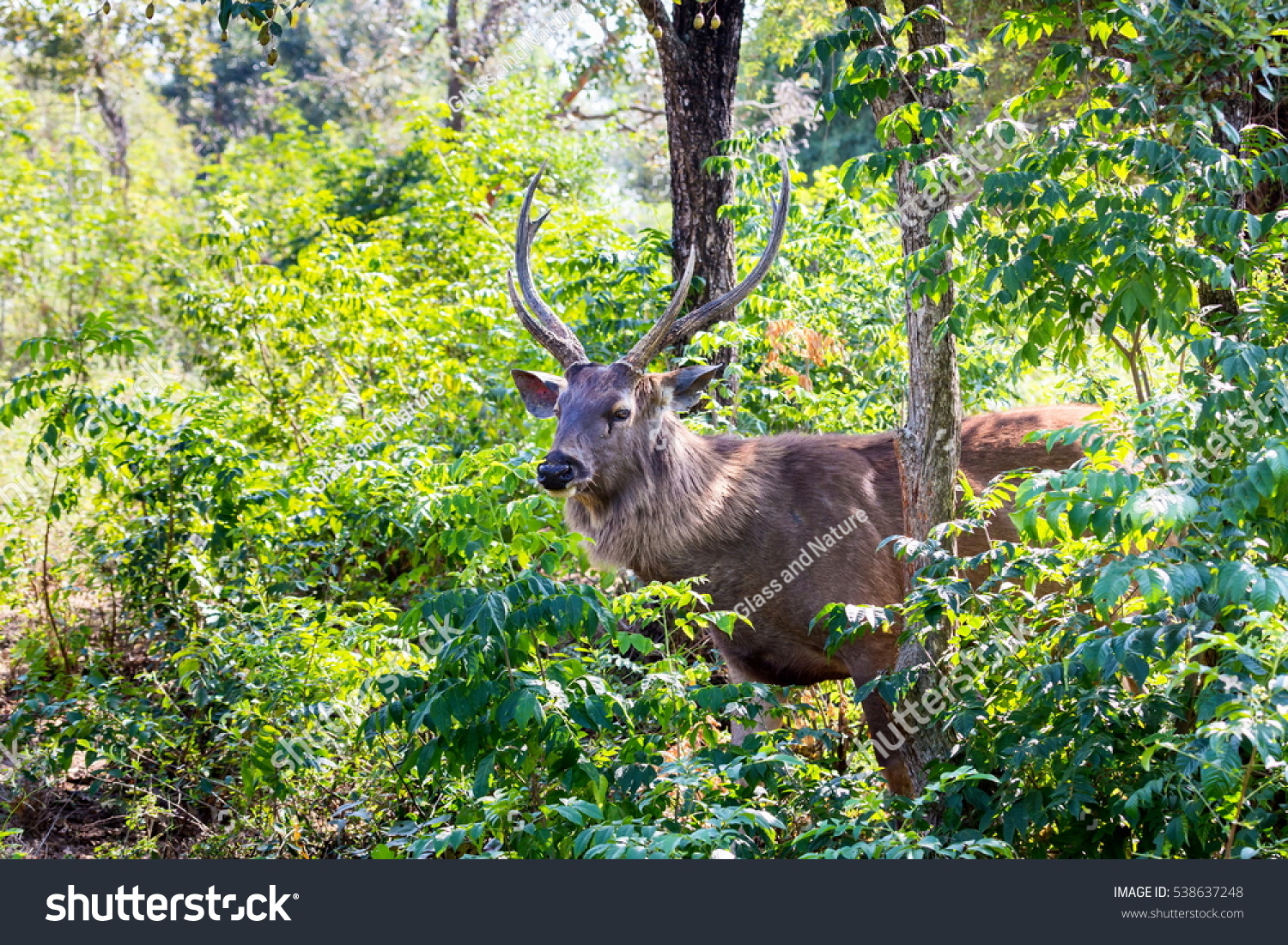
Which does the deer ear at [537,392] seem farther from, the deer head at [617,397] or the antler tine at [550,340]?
the antler tine at [550,340]

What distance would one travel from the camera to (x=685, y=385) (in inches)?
253

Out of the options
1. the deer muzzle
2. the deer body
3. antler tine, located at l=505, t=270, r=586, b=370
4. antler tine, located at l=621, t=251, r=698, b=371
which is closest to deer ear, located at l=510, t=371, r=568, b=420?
antler tine, located at l=505, t=270, r=586, b=370

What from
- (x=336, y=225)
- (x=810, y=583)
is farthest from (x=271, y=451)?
(x=810, y=583)

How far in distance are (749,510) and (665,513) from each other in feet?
1.48

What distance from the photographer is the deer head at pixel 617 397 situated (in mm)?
5957

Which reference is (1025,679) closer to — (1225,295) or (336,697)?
(1225,295)

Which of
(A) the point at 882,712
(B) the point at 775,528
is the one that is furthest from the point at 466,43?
(A) the point at 882,712

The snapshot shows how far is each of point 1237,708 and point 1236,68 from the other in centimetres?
367

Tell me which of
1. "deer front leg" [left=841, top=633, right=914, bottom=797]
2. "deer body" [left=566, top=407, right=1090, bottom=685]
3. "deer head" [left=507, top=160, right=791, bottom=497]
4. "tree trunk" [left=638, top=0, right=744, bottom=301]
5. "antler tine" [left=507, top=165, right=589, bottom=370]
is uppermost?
"tree trunk" [left=638, top=0, right=744, bottom=301]

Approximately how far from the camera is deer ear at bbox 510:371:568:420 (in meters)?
6.67

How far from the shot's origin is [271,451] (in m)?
8.61

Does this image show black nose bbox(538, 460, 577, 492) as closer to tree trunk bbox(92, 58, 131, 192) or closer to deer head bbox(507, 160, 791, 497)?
deer head bbox(507, 160, 791, 497)

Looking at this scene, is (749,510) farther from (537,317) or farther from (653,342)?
(537,317)

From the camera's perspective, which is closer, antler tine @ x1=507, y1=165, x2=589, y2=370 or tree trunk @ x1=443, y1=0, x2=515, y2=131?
antler tine @ x1=507, y1=165, x2=589, y2=370
